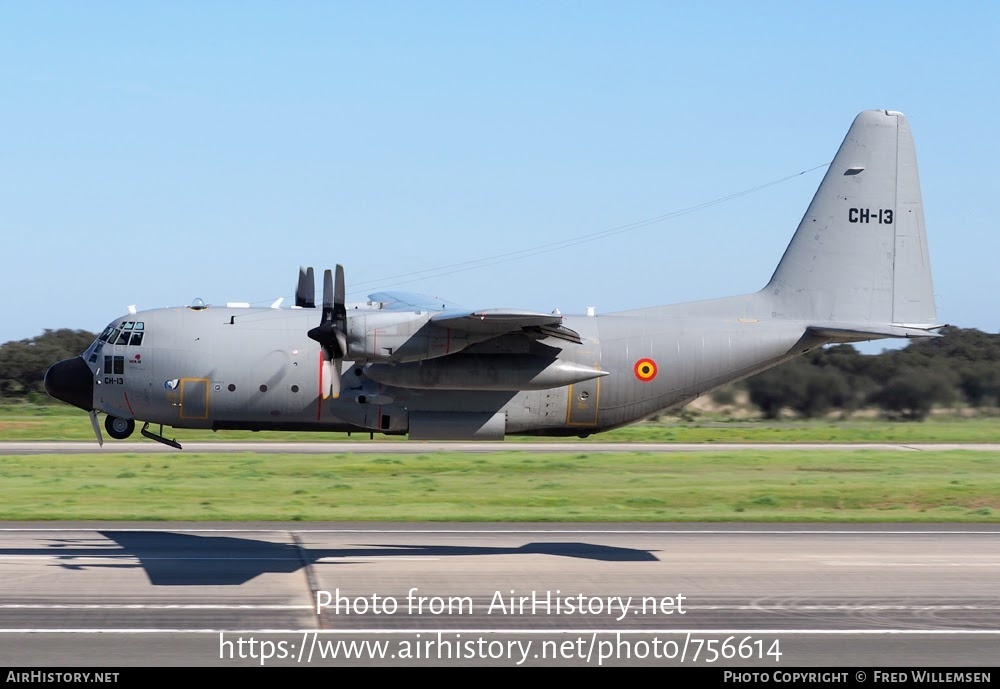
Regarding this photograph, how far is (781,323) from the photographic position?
73.6ft

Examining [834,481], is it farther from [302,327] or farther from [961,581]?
[302,327]

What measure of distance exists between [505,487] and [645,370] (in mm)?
14045

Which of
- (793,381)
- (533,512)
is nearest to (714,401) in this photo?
(793,381)

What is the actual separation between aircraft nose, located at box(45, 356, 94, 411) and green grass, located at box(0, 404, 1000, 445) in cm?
2675

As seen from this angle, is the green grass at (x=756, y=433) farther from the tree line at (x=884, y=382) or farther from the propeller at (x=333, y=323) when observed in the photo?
the propeller at (x=333, y=323)

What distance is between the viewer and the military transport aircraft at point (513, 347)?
19.8m

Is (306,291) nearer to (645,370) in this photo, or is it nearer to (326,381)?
(326,381)

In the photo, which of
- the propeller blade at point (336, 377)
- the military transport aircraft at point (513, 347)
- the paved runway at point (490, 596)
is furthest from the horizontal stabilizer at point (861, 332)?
the propeller blade at point (336, 377)

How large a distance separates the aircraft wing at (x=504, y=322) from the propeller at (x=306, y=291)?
3.99 m

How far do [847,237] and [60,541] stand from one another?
18.0m

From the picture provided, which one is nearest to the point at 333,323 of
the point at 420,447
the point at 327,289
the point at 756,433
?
the point at 327,289

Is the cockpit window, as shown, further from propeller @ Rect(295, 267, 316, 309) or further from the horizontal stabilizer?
the horizontal stabilizer

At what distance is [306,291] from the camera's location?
22.1 meters

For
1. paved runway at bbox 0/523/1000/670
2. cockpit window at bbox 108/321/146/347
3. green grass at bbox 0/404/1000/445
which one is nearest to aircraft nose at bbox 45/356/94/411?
cockpit window at bbox 108/321/146/347
